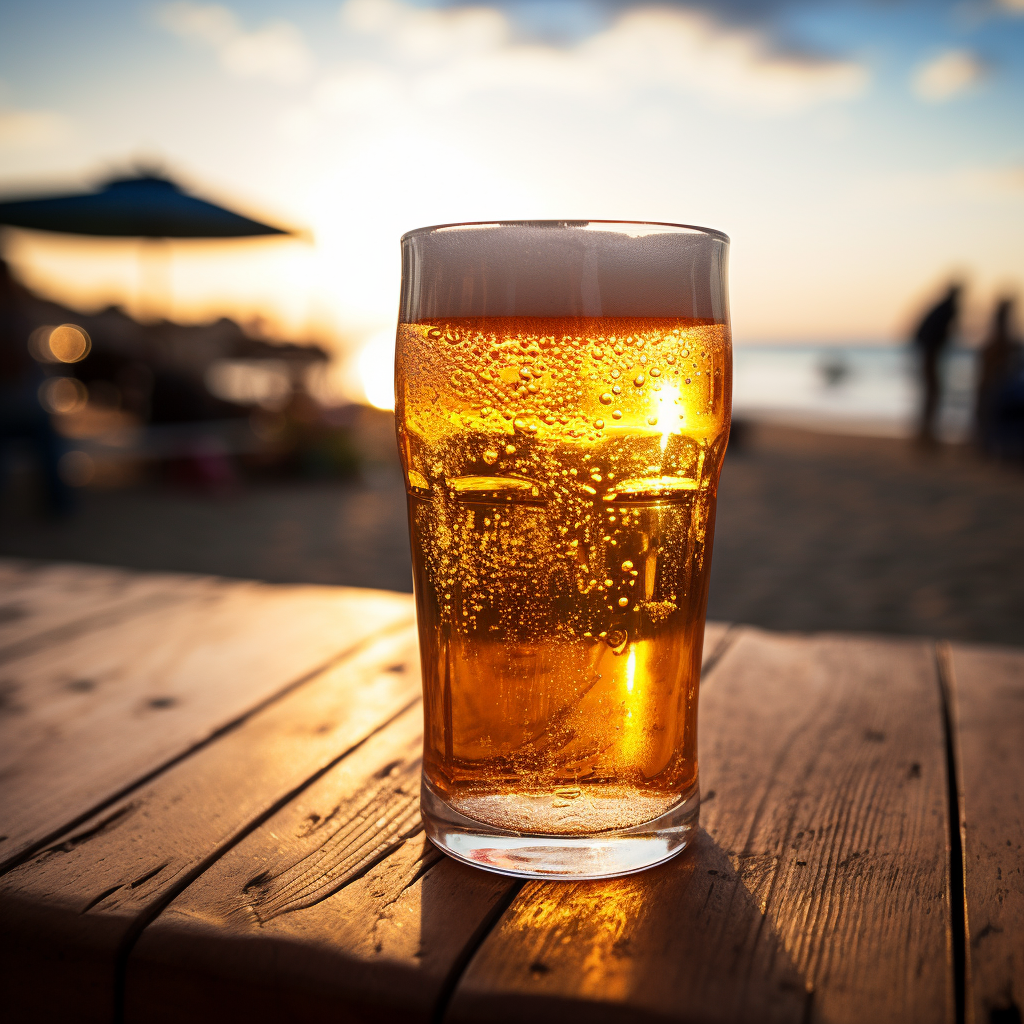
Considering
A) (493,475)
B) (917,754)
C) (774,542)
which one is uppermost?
(493,475)

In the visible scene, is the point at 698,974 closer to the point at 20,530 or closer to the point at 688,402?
the point at 688,402

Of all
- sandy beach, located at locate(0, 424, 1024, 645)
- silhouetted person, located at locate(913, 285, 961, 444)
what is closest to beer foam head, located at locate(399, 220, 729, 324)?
sandy beach, located at locate(0, 424, 1024, 645)

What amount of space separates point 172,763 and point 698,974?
0.61m

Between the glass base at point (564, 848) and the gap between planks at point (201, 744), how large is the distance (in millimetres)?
347

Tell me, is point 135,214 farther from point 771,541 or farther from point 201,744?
point 201,744

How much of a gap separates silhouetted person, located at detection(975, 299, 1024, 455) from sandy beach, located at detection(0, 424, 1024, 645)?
62 centimetres

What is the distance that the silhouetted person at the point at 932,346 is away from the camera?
37.2ft

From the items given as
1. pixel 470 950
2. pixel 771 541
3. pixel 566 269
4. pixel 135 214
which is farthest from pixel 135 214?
pixel 470 950

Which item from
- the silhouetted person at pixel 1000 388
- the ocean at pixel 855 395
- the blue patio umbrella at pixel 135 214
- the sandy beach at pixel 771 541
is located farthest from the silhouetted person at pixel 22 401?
the silhouetted person at pixel 1000 388

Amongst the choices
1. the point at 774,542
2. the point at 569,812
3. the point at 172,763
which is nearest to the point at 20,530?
the point at 774,542

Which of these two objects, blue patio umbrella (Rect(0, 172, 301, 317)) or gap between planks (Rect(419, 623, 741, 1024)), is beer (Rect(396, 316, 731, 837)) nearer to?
gap between planks (Rect(419, 623, 741, 1024))

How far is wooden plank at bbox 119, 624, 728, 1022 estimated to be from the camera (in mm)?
630

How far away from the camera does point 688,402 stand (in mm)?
803

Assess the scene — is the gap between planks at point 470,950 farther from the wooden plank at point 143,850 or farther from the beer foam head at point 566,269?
the beer foam head at point 566,269
